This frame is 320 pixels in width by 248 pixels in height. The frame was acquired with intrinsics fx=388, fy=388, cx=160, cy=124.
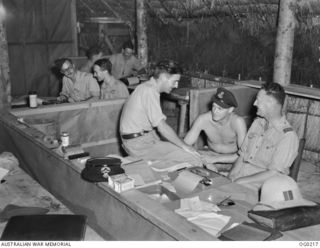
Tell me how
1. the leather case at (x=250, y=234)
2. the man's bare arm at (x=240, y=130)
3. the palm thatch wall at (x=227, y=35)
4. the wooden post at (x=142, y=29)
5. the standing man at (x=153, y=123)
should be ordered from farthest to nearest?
the wooden post at (x=142, y=29), the palm thatch wall at (x=227, y=35), the man's bare arm at (x=240, y=130), the standing man at (x=153, y=123), the leather case at (x=250, y=234)

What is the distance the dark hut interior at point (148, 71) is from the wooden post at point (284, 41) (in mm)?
19

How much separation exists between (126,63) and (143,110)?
5.84 meters

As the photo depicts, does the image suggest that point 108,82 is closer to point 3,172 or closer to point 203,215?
point 3,172

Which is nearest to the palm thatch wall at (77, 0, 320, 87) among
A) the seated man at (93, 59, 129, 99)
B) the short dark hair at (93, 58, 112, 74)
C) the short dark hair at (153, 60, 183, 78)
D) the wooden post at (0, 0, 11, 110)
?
the seated man at (93, 59, 129, 99)

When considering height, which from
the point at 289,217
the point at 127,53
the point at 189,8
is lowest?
the point at 289,217

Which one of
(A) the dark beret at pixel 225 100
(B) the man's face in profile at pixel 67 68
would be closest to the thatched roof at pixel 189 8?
(A) the dark beret at pixel 225 100

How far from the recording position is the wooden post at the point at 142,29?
35.7ft

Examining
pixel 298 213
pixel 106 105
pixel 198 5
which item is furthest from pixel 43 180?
pixel 198 5

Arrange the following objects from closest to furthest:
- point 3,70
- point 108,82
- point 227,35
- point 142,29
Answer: point 108,82
point 3,70
point 227,35
point 142,29

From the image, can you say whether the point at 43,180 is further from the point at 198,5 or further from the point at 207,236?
the point at 198,5

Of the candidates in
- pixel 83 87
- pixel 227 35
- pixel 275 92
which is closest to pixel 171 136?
pixel 275 92

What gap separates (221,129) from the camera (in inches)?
203

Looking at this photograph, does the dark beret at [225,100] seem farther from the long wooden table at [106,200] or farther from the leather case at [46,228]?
the leather case at [46,228]

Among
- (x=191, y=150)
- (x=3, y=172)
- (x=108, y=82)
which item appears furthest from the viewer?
(x=108, y=82)
